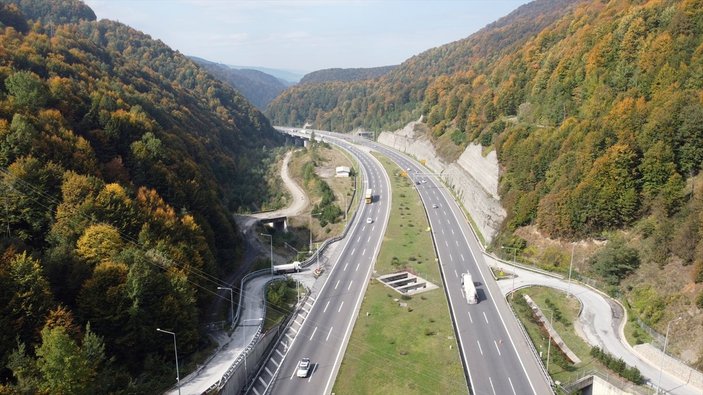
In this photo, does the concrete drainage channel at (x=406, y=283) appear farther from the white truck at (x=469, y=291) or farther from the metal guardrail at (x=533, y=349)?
the metal guardrail at (x=533, y=349)

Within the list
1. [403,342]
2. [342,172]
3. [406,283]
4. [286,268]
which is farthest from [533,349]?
[342,172]

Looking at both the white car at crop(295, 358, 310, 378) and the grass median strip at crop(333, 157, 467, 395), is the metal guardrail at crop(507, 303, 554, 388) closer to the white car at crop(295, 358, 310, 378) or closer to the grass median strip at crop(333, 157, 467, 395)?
the grass median strip at crop(333, 157, 467, 395)

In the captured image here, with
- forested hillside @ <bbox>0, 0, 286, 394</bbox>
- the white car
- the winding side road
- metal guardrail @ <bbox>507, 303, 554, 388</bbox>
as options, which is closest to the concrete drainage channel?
the winding side road

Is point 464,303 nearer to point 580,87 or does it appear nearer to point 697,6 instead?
point 580,87

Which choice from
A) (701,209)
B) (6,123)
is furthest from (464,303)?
(6,123)

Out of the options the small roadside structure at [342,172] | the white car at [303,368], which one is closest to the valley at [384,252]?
the white car at [303,368]
